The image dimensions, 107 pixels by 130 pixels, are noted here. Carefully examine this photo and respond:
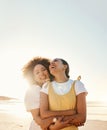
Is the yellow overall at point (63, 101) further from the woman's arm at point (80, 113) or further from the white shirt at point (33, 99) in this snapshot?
the white shirt at point (33, 99)

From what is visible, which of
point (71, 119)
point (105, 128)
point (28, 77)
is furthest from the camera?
point (105, 128)

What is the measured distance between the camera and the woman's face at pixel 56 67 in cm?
354

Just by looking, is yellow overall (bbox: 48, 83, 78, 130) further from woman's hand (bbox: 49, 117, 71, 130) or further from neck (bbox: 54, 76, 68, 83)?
neck (bbox: 54, 76, 68, 83)

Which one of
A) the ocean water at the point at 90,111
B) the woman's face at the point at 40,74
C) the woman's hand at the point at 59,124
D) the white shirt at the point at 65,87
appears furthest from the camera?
the ocean water at the point at 90,111

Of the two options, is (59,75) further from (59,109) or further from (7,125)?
(7,125)

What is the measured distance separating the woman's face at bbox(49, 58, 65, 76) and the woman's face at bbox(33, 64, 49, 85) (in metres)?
0.32

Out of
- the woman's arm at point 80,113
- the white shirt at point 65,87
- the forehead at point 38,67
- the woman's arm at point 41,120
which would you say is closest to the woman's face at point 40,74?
the forehead at point 38,67

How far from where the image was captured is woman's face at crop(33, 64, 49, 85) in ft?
12.7

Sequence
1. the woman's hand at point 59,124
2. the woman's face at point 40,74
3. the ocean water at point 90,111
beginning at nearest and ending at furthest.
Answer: the woman's hand at point 59,124, the woman's face at point 40,74, the ocean water at point 90,111

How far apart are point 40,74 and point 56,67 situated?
356mm

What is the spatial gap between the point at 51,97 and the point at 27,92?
355 millimetres

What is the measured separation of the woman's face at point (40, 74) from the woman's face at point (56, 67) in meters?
0.32

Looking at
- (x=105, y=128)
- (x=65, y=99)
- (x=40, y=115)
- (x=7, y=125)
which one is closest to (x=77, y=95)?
(x=65, y=99)

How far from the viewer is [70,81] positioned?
11.7 ft
